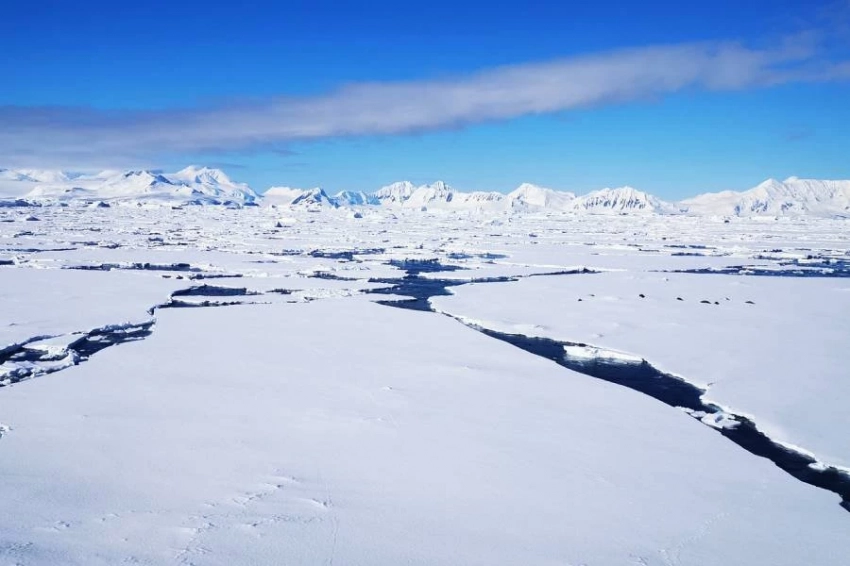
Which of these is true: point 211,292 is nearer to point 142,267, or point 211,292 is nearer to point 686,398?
point 142,267

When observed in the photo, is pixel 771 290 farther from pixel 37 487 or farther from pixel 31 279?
pixel 31 279

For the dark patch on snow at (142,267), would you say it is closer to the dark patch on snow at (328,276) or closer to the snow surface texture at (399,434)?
the dark patch on snow at (328,276)

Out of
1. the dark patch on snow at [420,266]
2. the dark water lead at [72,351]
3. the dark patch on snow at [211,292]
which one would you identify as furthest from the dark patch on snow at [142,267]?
the dark water lead at [72,351]

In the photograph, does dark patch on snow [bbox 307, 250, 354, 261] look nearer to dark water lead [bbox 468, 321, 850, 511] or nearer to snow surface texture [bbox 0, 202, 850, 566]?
snow surface texture [bbox 0, 202, 850, 566]

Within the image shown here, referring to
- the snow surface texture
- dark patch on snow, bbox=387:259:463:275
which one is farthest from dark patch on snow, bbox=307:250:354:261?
the snow surface texture

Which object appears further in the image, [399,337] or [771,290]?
[771,290]

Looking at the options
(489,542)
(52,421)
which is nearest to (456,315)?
(52,421)
